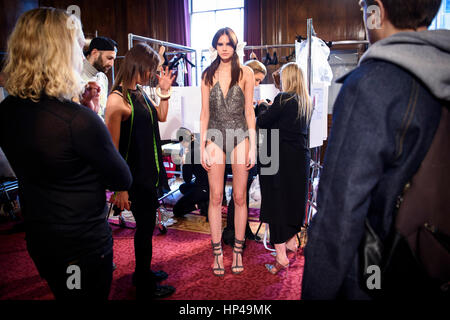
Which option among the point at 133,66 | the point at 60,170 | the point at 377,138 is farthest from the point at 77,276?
the point at 133,66

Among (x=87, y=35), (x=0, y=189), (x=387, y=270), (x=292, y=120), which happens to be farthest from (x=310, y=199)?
(x=87, y=35)

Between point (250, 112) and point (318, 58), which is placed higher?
point (318, 58)

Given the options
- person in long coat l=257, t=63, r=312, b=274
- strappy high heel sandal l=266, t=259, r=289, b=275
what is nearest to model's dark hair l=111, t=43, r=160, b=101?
person in long coat l=257, t=63, r=312, b=274

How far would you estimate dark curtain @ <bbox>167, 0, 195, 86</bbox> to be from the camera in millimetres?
6324

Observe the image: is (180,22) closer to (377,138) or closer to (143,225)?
(143,225)

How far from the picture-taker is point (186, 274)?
7.82 feet

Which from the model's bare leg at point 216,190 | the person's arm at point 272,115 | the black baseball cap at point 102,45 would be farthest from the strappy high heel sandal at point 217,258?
the black baseball cap at point 102,45

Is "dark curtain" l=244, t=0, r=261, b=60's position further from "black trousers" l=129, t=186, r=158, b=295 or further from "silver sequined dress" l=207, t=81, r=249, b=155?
"black trousers" l=129, t=186, r=158, b=295

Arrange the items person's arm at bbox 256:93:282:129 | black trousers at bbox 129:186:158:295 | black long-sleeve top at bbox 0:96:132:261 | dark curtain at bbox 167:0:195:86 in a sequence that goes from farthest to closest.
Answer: dark curtain at bbox 167:0:195:86
person's arm at bbox 256:93:282:129
black trousers at bbox 129:186:158:295
black long-sleeve top at bbox 0:96:132:261

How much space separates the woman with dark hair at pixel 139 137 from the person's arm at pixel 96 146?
→ 27.4 inches

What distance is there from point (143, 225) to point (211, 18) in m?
5.59

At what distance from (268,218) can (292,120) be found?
2.42 feet

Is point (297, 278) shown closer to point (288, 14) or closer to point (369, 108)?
point (369, 108)

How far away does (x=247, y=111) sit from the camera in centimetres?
225
